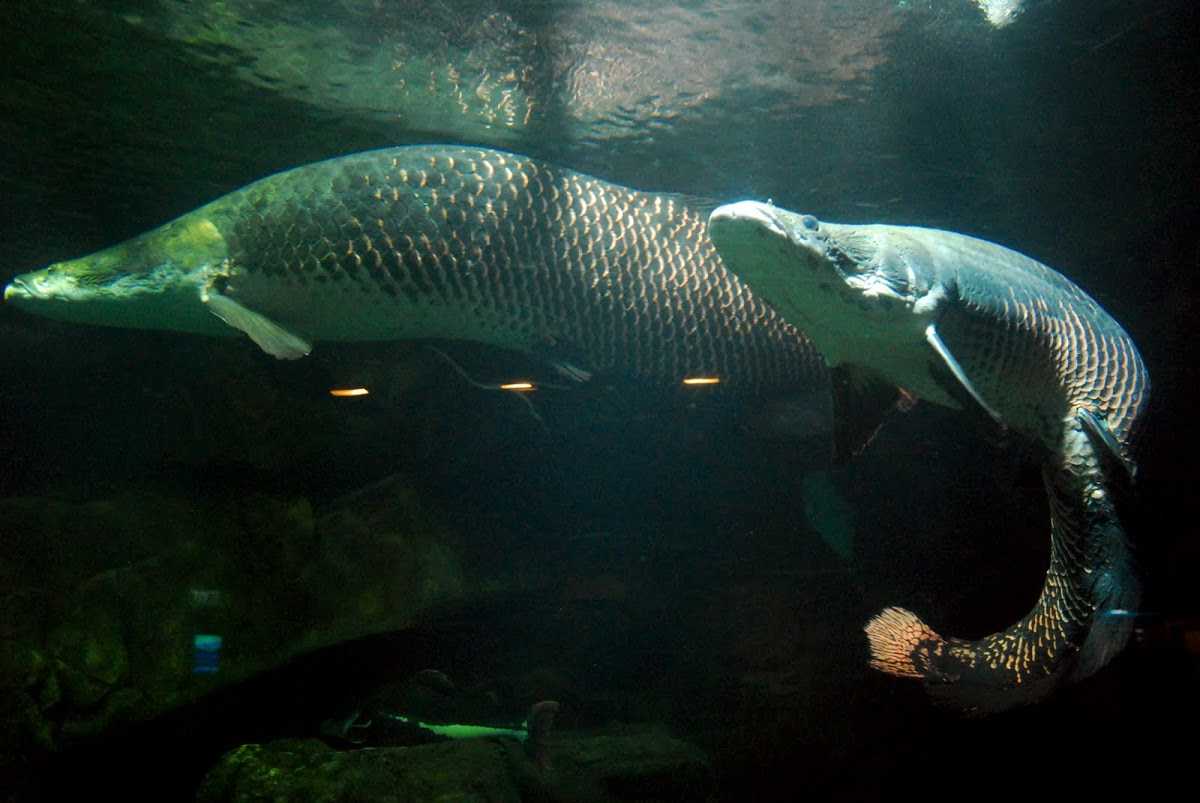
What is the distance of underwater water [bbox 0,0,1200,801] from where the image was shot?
4168 millimetres

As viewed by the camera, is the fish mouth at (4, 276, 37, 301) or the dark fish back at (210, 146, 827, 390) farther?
the fish mouth at (4, 276, 37, 301)

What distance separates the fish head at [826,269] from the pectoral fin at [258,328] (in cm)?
272

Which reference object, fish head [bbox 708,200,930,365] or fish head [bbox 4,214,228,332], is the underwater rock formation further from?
fish head [bbox 708,200,930,365]

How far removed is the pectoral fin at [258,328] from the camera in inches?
166

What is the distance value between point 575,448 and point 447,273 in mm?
1783

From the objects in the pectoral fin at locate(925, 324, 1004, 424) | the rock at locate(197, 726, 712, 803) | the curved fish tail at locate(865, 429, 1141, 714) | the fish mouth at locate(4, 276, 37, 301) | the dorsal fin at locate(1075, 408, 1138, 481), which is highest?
the fish mouth at locate(4, 276, 37, 301)

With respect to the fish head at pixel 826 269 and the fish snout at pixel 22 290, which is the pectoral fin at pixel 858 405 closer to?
the fish head at pixel 826 269

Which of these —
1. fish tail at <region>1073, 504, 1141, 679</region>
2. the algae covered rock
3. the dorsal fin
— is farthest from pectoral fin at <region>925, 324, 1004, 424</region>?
the algae covered rock

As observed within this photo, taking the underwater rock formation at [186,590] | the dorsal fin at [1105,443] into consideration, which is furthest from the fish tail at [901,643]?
the underwater rock formation at [186,590]

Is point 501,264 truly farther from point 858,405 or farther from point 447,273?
point 858,405

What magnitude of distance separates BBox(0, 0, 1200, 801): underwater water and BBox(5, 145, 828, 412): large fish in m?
0.04

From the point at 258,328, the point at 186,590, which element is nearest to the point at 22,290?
the point at 258,328

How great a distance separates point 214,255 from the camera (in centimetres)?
450

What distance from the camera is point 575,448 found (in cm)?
557
